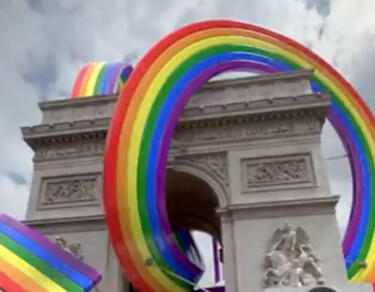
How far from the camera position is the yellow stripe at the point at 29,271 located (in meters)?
8.89

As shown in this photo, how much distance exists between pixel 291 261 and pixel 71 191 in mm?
5704

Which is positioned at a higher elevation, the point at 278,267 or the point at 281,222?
the point at 281,222

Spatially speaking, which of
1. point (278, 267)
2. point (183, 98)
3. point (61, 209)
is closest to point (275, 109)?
point (183, 98)

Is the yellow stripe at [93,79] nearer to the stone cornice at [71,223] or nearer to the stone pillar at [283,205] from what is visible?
the stone cornice at [71,223]

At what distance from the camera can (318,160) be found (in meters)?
11.8

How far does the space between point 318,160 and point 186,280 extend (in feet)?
13.7

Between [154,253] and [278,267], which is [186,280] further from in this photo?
[278,267]


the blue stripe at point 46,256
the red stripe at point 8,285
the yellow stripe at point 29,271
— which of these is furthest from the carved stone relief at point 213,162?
the red stripe at point 8,285

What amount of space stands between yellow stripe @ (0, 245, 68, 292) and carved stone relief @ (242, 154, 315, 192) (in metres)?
4.98

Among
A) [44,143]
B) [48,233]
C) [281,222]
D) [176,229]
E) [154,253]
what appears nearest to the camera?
[154,253]

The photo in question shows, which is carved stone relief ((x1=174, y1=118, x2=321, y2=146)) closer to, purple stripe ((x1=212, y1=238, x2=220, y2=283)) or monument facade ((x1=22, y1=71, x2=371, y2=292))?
monument facade ((x1=22, y1=71, x2=371, y2=292))

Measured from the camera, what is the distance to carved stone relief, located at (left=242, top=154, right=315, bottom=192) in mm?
11773

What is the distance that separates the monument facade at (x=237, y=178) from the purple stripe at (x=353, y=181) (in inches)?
42.9

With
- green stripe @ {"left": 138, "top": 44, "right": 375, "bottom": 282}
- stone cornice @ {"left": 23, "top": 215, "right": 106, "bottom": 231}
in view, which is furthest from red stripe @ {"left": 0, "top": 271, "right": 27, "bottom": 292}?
stone cornice @ {"left": 23, "top": 215, "right": 106, "bottom": 231}
